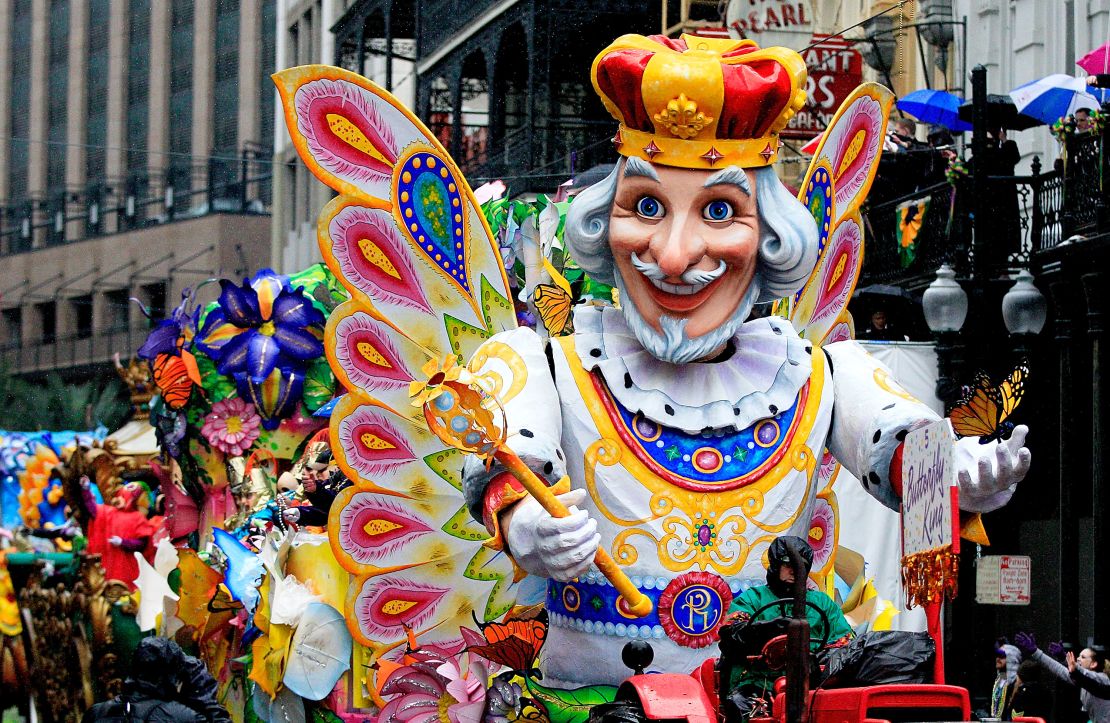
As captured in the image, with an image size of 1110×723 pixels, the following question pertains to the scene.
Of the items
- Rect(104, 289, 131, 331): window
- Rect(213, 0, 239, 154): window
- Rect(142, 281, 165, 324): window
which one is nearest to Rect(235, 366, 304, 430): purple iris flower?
Rect(142, 281, 165, 324): window

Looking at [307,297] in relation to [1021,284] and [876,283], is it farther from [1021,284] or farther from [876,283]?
[876,283]

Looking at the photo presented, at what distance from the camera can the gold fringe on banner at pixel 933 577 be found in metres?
5.82

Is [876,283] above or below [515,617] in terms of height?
above

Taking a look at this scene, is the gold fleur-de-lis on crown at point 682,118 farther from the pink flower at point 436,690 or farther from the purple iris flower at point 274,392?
the purple iris flower at point 274,392

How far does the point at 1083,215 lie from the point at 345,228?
7967mm

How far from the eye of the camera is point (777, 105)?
22.2ft

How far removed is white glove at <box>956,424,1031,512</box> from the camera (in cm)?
628

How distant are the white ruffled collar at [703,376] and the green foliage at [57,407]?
28.6m

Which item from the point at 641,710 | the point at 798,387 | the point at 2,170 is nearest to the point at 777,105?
the point at 798,387

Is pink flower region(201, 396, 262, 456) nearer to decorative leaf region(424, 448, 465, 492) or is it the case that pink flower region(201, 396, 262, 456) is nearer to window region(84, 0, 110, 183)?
decorative leaf region(424, 448, 465, 492)

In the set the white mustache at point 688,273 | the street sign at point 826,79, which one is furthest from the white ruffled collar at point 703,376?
the street sign at point 826,79

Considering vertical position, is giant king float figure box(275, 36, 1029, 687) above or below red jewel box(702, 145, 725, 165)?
below

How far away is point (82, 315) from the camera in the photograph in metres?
51.4

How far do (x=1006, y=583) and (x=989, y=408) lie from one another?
19.8 ft
